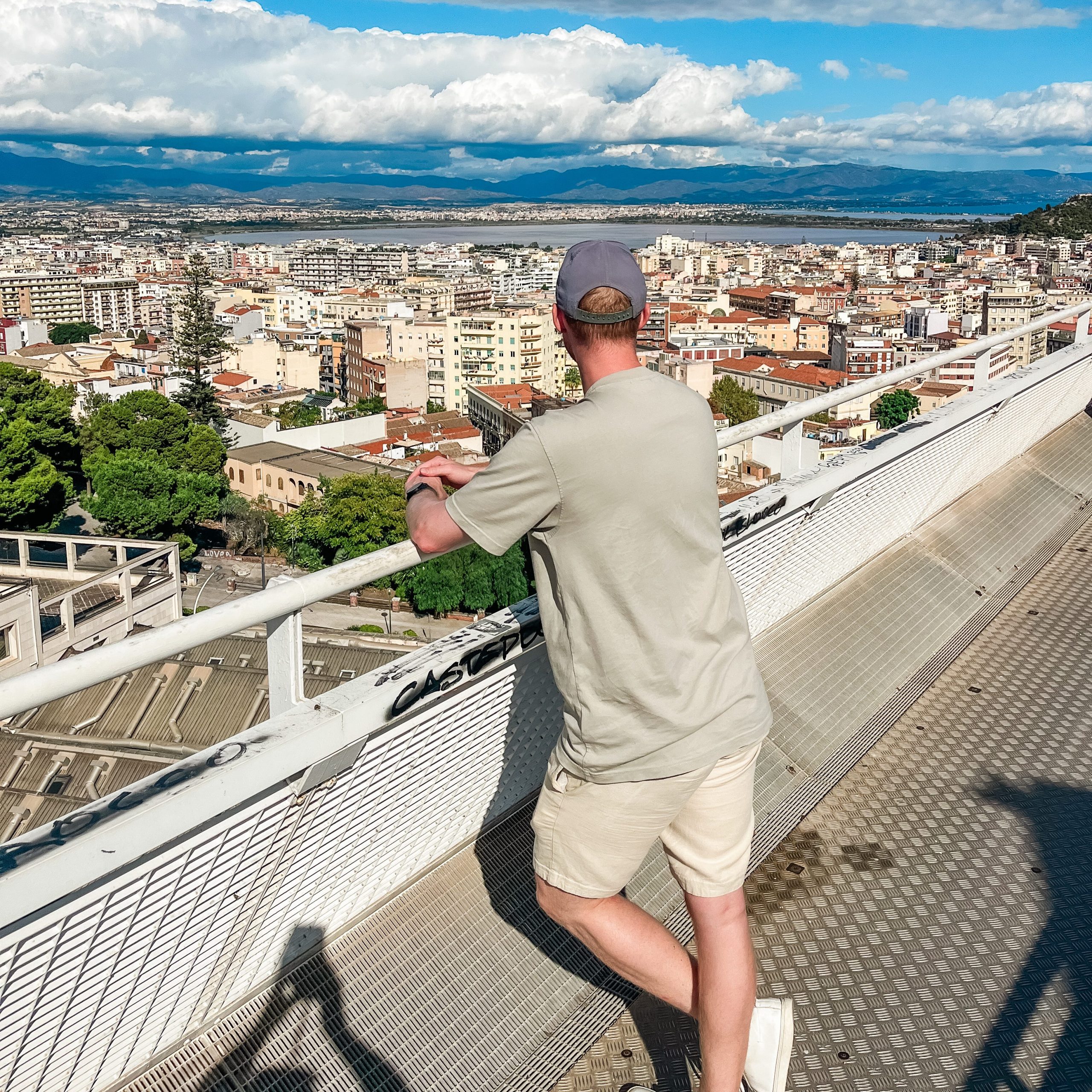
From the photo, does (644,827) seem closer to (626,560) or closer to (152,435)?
(626,560)

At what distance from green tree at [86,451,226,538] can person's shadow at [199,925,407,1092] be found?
687 inches

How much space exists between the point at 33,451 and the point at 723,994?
55.2ft

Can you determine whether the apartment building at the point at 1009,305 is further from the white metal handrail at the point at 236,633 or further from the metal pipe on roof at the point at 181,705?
the white metal handrail at the point at 236,633

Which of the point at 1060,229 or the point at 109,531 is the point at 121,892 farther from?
the point at 1060,229

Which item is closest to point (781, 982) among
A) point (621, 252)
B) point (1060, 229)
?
point (621, 252)

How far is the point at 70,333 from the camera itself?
46.5 m

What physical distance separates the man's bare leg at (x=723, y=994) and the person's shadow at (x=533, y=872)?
0.48ft

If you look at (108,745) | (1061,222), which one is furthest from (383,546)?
(1061,222)

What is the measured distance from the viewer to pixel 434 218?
492ft

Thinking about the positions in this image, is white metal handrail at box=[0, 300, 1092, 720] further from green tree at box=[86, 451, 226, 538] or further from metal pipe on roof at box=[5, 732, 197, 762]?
green tree at box=[86, 451, 226, 538]

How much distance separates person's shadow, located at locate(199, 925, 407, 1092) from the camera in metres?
1.00

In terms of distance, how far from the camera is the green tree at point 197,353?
24000 millimetres

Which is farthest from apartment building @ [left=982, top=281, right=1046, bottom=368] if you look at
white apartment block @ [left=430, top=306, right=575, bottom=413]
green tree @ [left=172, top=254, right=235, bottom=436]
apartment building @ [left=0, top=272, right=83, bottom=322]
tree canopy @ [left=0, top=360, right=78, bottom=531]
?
apartment building @ [left=0, top=272, right=83, bottom=322]

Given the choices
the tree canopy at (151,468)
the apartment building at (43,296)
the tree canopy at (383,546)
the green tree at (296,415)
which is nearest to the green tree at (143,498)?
the tree canopy at (151,468)
